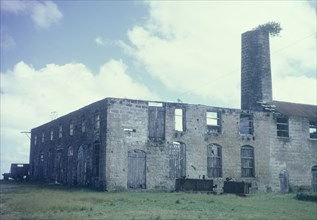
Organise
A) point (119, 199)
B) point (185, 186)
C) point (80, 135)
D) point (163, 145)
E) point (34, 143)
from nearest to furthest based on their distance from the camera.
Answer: point (119, 199)
point (185, 186)
point (163, 145)
point (80, 135)
point (34, 143)

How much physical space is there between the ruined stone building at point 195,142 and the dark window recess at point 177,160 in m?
0.07

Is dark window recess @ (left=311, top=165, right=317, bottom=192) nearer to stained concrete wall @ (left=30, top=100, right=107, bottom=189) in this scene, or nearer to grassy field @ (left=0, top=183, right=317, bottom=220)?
grassy field @ (left=0, top=183, right=317, bottom=220)

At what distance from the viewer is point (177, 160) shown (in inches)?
934

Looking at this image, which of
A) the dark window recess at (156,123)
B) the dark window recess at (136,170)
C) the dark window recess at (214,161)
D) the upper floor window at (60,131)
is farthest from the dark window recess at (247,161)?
the upper floor window at (60,131)

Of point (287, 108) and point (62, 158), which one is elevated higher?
point (287, 108)

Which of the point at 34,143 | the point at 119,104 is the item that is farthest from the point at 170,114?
the point at 34,143

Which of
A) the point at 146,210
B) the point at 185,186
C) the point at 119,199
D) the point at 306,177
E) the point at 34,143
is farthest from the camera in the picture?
the point at 34,143

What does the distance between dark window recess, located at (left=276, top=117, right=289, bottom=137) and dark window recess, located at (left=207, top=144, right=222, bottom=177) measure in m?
6.04

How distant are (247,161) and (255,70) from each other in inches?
333

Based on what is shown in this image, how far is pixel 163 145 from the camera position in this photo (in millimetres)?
23422

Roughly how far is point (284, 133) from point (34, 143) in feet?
84.5

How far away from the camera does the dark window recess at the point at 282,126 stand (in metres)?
28.1

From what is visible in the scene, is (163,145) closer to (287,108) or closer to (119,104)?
(119,104)

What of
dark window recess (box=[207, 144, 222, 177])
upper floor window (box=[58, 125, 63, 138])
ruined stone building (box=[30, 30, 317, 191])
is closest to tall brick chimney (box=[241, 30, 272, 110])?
ruined stone building (box=[30, 30, 317, 191])
